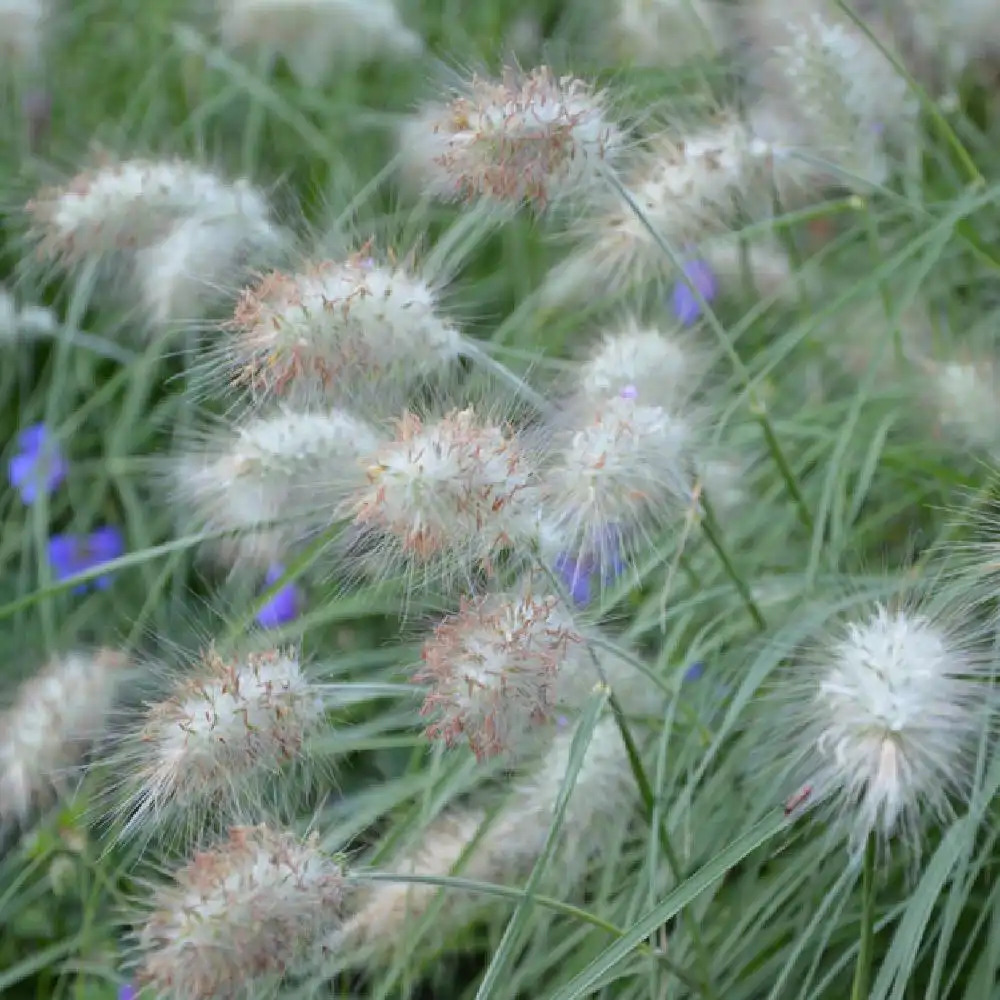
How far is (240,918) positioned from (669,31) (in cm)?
133

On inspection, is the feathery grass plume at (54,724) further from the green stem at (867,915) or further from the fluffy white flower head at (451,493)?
the green stem at (867,915)

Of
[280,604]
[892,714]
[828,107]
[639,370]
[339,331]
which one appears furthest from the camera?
[280,604]

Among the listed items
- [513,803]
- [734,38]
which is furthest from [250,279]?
[734,38]

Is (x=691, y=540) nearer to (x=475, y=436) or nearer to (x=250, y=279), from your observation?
(x=250, y=279)

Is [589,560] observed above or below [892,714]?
below

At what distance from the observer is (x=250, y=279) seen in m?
1.35

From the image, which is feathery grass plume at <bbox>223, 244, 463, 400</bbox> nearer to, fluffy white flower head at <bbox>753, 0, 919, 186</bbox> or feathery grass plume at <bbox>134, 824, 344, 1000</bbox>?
feathery grass plume at <bbox>134, 824, 344, 1000</bbox>

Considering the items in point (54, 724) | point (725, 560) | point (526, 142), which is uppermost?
point (526, 142)

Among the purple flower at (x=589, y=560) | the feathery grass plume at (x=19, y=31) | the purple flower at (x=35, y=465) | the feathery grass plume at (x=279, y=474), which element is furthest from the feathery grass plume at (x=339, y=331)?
the feathery grass plume at (x=19, y=31)

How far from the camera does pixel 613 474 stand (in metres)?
1.03

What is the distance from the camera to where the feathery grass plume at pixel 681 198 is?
128 cm

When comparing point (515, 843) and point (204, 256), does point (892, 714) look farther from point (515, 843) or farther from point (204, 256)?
point (204, 256)

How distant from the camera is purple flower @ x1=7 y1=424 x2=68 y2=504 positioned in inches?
70.1

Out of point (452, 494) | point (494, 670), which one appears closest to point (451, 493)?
point (452, 494)
